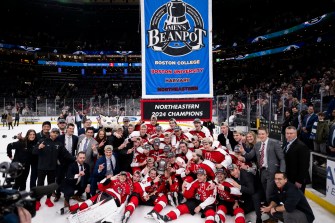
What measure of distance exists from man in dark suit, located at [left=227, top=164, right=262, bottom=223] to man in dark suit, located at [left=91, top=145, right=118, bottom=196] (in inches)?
88.5

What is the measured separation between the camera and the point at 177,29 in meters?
5.36

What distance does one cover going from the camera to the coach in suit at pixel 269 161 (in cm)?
432

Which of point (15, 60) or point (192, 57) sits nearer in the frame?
point (192, 57)

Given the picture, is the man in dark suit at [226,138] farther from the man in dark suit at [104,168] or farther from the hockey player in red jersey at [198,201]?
the man in dark suit at [104,168]

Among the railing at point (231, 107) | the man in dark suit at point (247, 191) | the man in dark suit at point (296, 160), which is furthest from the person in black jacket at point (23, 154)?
the railing at point (231, 107)

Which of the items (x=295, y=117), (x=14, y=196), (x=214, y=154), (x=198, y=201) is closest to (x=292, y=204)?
(x=198, y=201)

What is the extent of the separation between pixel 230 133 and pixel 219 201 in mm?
2401

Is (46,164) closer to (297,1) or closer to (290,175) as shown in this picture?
(290,175)

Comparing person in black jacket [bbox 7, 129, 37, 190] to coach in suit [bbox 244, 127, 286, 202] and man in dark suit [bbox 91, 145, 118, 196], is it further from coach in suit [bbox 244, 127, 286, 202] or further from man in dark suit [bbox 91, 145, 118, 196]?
coach in suit [bbox 244, 127, 286, 202]

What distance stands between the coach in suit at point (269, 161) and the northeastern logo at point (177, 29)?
215cm

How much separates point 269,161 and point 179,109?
197 cm

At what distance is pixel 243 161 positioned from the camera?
5.12 metres

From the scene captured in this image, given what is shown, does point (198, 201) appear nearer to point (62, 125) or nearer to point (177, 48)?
point (177, 48)

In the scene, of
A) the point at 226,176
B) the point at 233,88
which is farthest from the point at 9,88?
the point at 226,176
